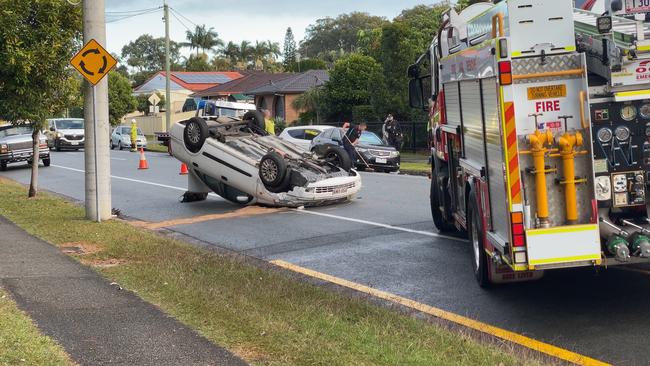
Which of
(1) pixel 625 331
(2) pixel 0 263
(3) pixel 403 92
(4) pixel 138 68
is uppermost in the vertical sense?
(4) pixel 138 68

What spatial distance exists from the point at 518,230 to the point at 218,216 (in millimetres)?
9207

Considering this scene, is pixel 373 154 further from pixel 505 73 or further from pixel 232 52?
pixel 232 52

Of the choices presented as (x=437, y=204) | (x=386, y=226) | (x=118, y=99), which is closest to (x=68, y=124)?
(x=118, y=99)

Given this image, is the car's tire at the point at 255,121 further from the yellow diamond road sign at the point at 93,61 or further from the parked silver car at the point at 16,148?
the parked silver car at the point at 16,148

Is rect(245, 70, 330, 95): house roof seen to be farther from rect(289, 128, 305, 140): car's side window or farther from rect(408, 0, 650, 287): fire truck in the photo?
rect(408, 0, 650, 287): fire truck

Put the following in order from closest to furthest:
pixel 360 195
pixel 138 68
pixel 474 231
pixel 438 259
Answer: pixel 474 231, pixel 438 259, pixel 360 195, pixel 138 68

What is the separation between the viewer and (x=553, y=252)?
20.7ft

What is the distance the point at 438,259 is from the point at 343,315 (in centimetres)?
342

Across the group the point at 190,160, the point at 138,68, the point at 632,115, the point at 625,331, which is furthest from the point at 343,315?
the point at 138,68

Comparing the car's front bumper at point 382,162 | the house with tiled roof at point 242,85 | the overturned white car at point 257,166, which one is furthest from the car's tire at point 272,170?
the house with tiled roof at point 242,85

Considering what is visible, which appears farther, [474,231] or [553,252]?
[474,231]

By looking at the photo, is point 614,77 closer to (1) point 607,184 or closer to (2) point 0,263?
(1) point 607,184

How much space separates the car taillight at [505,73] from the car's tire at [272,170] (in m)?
8.20

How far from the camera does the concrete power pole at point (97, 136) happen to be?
43.4ft
